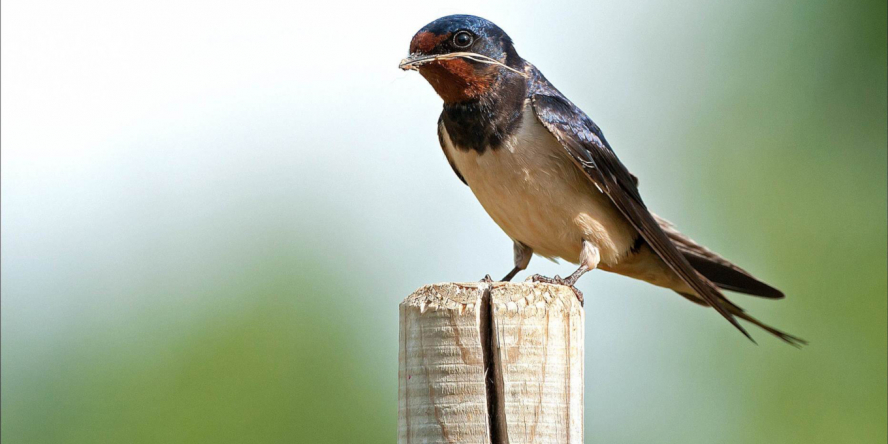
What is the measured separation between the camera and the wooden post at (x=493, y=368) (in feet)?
7.83

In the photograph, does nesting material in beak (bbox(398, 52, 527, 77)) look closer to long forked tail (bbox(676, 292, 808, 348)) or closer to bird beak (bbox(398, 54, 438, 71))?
bird beak (bbox(398, 54, 438, 71))

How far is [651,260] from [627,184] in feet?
1.68

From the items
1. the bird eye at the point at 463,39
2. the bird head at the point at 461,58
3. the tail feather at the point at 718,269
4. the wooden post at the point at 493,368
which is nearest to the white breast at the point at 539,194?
the bird head at the point at 461,58

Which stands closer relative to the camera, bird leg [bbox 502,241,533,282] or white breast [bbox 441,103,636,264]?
white breast [bbox 441,103,636,264]

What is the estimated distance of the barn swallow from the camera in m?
4.18

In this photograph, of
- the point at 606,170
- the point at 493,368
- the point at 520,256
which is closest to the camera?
the point at 493,368

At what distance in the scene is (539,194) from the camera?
4.20 meters

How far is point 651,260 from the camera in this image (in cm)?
482

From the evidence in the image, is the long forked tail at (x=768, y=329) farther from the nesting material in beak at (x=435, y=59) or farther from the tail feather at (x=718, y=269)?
the nesting material in beak at (x=435, y=59)

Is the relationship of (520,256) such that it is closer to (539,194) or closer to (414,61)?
(539,194)

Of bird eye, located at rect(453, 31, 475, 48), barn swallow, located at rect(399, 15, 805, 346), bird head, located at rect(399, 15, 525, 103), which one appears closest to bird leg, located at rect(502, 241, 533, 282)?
barn swallow, located at rect(399, 15, 805, 346)

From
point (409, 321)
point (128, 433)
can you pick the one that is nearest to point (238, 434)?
point (128, 433)

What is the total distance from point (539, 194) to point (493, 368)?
1837mm

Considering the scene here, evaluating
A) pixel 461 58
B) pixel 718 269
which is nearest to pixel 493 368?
pixel 461 58
